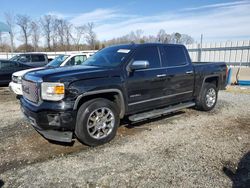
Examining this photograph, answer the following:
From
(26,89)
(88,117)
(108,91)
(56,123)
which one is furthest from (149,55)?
(26,89)

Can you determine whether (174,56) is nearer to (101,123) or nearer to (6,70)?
(101,123)

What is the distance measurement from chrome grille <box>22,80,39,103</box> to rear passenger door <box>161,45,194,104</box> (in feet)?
9.36

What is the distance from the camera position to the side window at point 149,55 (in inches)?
202

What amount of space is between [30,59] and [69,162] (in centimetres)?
1317

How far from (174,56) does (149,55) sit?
0.91 metres

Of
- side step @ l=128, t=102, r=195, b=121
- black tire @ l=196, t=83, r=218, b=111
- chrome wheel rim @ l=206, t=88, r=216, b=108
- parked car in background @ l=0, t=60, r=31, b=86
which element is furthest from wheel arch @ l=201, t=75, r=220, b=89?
parked car in background @ l=0, t=60, r=31, b=86

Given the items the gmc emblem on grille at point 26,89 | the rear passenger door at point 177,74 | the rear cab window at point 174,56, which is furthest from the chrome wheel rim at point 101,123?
the rear cab window at point 174,56

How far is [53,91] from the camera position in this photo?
3938 millimetres

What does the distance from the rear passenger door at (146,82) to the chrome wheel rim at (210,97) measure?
2196mm

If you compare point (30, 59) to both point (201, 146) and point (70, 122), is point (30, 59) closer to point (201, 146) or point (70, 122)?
point (70, 122)

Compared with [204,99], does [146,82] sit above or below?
above

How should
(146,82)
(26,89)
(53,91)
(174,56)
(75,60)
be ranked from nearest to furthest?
(53,91), (26,89), (146,82), (174,56), (75,60)

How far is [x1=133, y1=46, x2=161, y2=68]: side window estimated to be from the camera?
5133 mm

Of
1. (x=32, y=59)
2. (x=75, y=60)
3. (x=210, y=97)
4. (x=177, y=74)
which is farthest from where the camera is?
(x=32, y=59)
